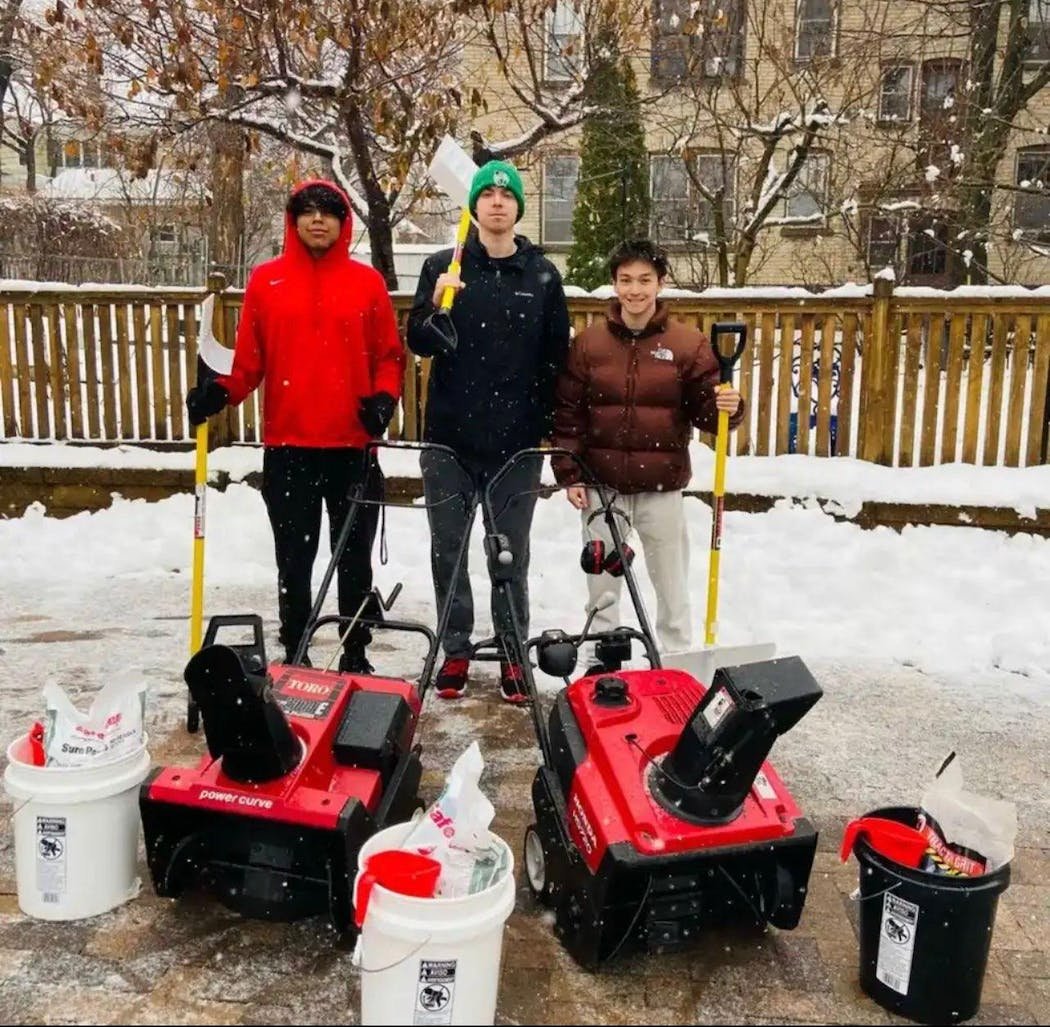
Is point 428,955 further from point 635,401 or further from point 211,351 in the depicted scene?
point 211,351

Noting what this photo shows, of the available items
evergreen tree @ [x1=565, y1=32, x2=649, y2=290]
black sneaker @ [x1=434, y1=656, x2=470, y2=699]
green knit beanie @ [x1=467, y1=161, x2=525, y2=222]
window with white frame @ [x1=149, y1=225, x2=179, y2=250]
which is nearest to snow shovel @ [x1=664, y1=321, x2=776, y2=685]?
green knit beanie @ [x1=467, y1=161, x2=525, y2=222]

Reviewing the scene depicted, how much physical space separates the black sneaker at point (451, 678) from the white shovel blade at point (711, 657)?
1.07 m

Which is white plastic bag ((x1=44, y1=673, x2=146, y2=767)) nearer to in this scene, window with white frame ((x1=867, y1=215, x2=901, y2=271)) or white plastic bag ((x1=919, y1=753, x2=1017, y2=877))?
white plastic bag ((x1=919, y1=753, x2=1017, y2=877))

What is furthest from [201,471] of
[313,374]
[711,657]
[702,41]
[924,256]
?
[924,256]

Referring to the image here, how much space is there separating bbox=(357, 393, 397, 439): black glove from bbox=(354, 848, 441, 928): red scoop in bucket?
223 cm

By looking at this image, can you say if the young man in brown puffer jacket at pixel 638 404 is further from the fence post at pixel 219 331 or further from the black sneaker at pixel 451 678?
the fence post at pixel 219 331

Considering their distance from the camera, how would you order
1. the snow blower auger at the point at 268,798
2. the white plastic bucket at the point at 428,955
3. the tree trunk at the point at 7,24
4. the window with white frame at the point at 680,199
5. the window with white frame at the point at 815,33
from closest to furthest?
the white plastic bucket at the point at 428,955, the snow blower auger at the point at 268,798, the tree trunk at the point at 7,24, the window with white frame at the point at 815,33, the window with white frame at the point at 680,199

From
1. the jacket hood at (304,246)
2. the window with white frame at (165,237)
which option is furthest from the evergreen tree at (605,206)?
the jacket hood at (304,246)

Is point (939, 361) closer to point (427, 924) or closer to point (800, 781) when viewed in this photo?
point (800, 781)

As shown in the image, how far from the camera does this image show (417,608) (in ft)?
18.5

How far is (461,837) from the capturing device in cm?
223

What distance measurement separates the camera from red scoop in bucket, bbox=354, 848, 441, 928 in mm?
2146

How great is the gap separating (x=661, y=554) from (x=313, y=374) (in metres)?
1.55

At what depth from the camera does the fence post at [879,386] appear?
686 cm
